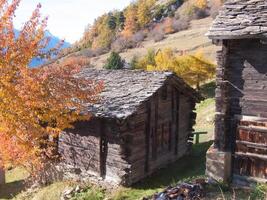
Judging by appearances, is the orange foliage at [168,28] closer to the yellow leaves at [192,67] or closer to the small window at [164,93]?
the yellow leaves at [192,67]

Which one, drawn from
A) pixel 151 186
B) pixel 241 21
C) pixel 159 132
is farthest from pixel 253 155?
pixel 159 132

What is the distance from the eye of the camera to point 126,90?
1997 cm

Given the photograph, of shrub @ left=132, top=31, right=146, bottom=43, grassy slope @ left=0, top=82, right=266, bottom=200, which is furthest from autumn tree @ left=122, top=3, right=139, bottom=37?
grassy slope @ left=0, top=82, right=266, bottom=200

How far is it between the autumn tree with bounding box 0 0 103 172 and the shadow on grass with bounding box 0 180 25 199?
411 centimetres

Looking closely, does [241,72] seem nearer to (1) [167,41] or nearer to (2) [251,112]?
(2) [251,112]

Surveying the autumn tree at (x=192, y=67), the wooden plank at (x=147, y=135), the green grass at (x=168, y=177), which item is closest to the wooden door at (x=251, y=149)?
the green grass at (x=168, y=177)

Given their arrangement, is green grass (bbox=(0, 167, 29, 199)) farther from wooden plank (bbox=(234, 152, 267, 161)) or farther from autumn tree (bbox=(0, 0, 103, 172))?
wooden plank (bbox=(234, 152, 267, 161))

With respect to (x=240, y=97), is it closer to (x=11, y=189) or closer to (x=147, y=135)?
(x=147, y=135)

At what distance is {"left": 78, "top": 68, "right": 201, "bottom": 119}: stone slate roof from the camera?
59.0ft

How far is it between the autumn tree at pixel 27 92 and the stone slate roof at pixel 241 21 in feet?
23.4

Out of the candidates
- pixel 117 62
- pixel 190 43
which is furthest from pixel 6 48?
pixel 190 43

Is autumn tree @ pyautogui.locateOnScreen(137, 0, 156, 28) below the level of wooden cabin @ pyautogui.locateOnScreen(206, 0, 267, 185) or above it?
above

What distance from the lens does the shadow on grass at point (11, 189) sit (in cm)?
2239

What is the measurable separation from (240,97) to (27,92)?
7.95 m
